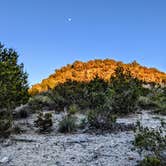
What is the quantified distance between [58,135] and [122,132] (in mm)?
1930

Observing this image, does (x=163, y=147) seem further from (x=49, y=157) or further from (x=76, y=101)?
(x=76, y=101)

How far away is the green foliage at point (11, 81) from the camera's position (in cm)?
1327

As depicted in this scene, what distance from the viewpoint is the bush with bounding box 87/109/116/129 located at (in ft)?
40.7

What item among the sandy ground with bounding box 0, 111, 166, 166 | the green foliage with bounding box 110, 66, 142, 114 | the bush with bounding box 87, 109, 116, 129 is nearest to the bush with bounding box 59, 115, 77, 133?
the sandy ground with bounding box 0, 111, 166, 166

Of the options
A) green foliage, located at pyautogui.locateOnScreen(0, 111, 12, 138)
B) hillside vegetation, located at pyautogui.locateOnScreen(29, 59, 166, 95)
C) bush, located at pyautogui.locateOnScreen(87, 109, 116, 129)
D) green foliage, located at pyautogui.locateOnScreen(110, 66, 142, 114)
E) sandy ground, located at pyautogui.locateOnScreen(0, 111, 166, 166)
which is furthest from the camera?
hillside vegetation, located at pyautogui.locateOnScreen(29, 59, 166, 95)

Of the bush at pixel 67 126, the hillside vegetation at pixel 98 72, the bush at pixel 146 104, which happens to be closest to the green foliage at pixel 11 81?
the bush at pixel 67 126

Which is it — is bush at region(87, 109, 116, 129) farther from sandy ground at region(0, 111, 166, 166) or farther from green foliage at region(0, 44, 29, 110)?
green foliage at region(0, 44, 29, 110)

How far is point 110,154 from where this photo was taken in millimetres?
9516

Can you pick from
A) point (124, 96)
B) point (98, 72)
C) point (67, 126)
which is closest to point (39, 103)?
point (124, 96)

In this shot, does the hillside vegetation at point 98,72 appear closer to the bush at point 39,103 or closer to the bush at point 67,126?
the bush at point 39,103

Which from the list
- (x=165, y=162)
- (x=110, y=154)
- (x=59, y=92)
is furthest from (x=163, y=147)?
(x=59, y=92)

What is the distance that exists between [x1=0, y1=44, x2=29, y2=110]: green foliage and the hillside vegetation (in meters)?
19.7

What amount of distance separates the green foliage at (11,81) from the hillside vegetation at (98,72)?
19731mm

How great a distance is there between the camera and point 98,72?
3822 cm
